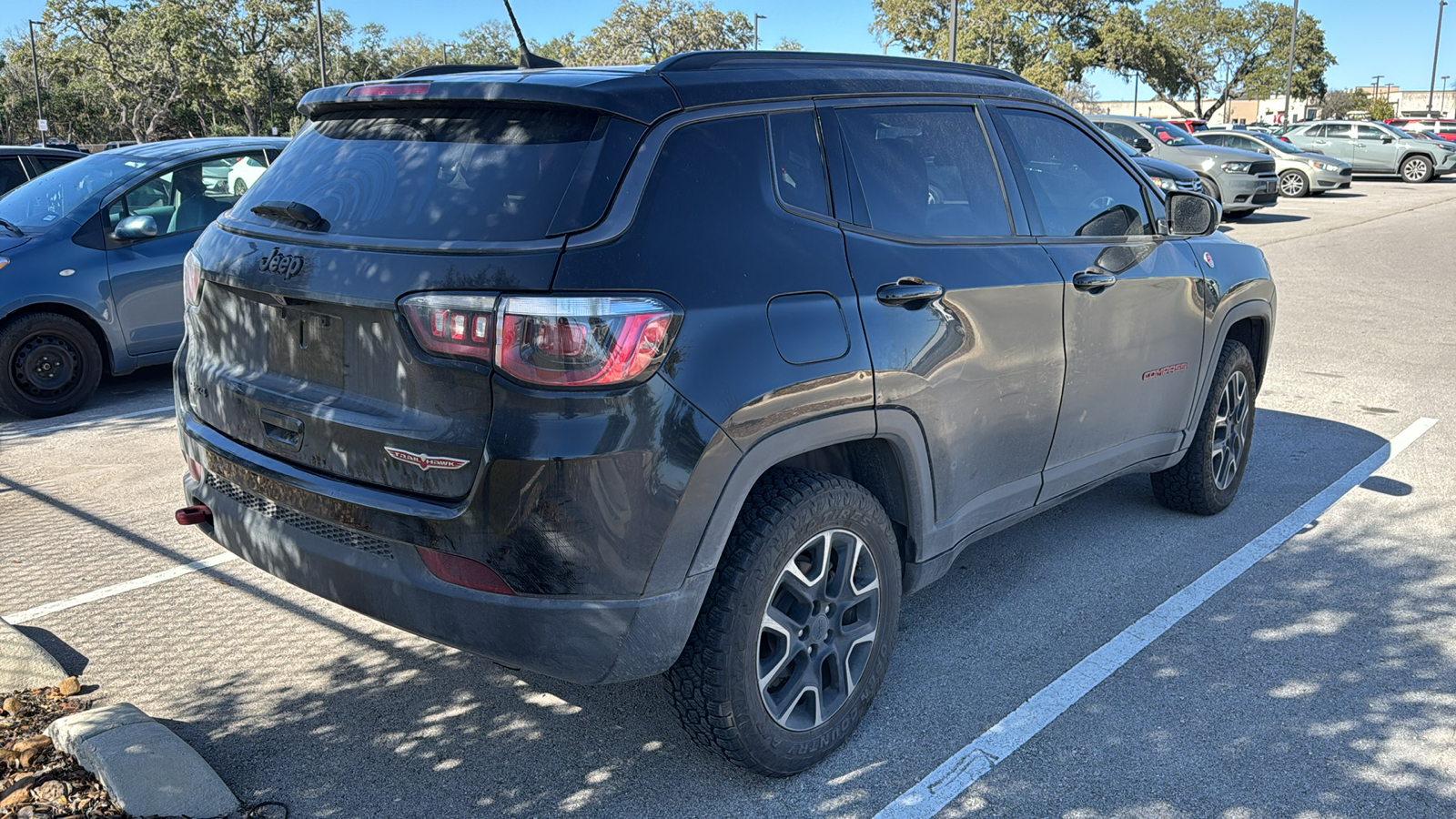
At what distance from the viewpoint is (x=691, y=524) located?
269cm

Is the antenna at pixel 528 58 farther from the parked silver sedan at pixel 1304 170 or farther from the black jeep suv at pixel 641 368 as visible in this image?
the parked silver sedan at pixel 1304 170

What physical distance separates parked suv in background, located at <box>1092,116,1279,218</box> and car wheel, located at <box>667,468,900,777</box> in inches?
745

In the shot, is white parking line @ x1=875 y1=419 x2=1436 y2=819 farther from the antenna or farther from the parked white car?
the parked white car

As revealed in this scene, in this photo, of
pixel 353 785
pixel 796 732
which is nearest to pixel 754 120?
pixel 796 732

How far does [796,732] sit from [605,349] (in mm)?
1225

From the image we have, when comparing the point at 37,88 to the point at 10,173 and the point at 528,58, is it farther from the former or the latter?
the point at 528,58

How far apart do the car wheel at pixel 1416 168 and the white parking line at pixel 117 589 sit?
36.8 m

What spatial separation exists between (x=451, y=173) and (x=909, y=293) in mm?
1270

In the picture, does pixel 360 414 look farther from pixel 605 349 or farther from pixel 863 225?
pixel 863 225

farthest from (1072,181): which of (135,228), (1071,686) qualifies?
(135,228)

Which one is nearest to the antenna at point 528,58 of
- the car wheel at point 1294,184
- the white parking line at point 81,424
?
the white parking line at point 81,424

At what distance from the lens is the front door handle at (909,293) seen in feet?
10.4

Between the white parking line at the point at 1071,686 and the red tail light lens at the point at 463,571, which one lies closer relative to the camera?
the red tail light lens at the point at 463,571

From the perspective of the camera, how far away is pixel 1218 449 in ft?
17.0
